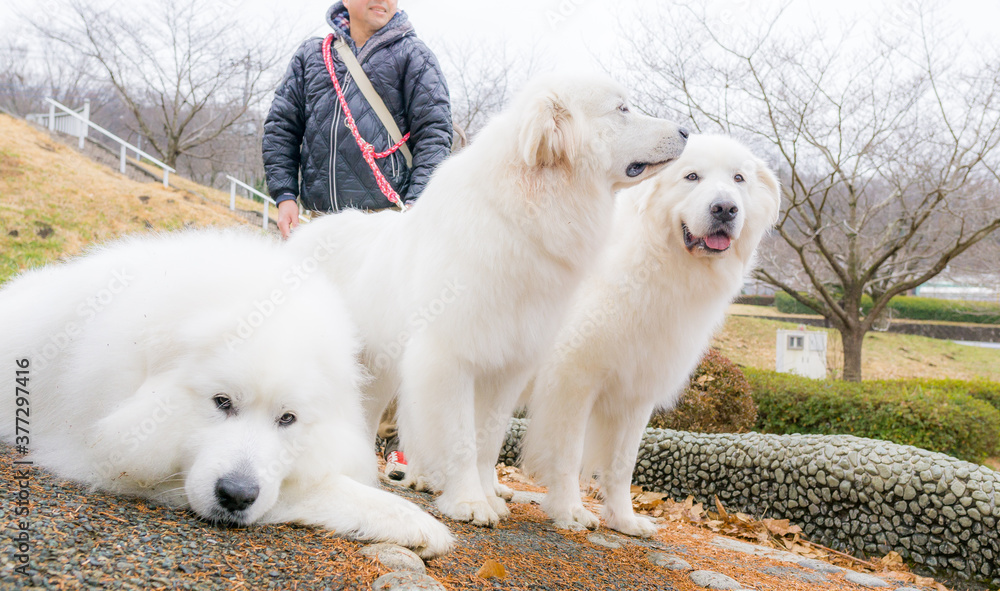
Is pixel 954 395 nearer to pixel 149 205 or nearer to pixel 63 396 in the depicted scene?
pixel 63 396

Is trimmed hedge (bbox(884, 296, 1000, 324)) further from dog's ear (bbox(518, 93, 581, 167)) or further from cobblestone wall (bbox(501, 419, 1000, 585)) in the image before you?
dog's ear (bbox(518, 93, 581, 167))

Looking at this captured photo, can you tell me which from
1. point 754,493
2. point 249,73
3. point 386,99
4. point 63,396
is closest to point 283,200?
point 386,99

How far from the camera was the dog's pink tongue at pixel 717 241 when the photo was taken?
3.28 metres

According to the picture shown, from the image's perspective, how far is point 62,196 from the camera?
13.7 meters

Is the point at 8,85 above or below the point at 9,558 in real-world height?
above

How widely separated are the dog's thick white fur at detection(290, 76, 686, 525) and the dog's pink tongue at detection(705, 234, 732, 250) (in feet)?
2.02

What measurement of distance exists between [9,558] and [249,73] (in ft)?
83.7

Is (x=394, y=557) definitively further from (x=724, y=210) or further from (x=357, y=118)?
(x=357, y=118)

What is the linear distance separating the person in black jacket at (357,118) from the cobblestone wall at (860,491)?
3777 millimetres

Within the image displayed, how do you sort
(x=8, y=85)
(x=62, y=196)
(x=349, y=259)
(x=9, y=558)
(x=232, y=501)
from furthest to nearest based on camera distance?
(x=8, y=85) < (x=62, y=196) < (x=349, y=259) < (x=232, y=501) < (x=9, y=558)

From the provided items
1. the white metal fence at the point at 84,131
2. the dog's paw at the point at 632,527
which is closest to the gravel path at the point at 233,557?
the dog's paw at the point at 632,527

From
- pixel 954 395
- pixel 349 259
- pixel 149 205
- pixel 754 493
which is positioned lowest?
pixel 754 493

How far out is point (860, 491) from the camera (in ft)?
15.7

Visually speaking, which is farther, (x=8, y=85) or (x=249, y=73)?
(x=8, y=85)
